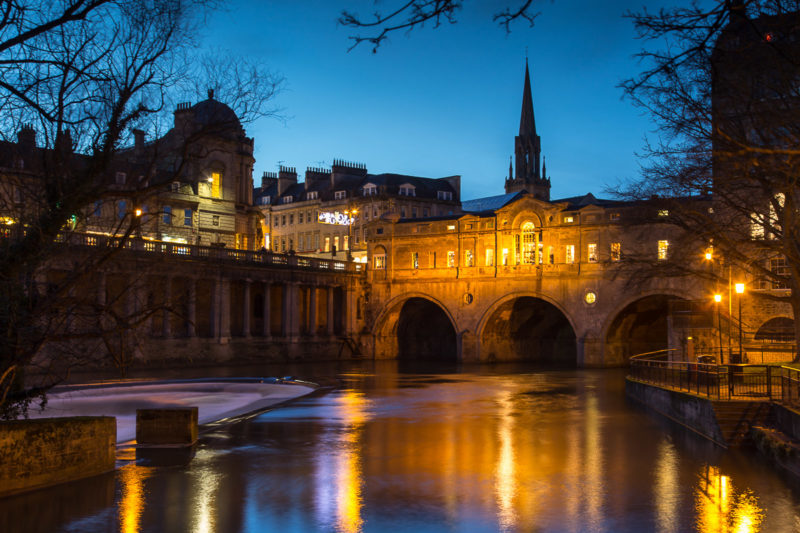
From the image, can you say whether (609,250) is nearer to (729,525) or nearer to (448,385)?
(448,385)

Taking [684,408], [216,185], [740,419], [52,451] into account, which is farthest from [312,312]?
[52,451]

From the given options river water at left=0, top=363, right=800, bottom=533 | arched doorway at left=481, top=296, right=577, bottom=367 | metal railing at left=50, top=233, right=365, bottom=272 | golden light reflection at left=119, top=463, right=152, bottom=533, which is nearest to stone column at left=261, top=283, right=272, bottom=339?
metal railing at left=50, top=233, right=365, bottom=272

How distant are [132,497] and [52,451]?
1862 millimetres

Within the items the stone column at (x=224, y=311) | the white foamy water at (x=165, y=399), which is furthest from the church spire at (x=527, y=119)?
the white foamy water at (x=165, y=399)

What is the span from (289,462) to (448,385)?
2335cm

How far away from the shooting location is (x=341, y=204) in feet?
305

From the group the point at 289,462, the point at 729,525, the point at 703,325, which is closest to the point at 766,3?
the point at 729,525

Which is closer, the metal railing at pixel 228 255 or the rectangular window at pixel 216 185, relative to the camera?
the metal railing at pixel 228 255

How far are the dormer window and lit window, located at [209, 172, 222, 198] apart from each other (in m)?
29.7

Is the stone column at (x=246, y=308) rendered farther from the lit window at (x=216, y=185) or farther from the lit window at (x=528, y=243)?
the lit window at (x=528, y=243)

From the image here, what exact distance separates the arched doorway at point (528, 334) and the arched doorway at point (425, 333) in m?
6.01

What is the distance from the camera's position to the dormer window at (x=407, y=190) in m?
92.0

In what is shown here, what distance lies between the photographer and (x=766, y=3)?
492 inches

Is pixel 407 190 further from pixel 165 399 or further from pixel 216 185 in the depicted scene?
pixel 165 399
